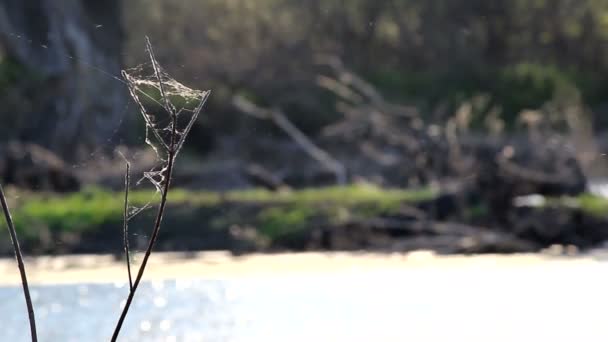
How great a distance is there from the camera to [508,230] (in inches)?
375

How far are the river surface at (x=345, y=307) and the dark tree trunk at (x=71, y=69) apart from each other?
652cm

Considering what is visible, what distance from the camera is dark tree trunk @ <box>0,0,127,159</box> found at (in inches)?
561

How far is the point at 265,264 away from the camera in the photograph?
8789 millimetres

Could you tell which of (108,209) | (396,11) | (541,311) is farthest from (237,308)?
(396,11)

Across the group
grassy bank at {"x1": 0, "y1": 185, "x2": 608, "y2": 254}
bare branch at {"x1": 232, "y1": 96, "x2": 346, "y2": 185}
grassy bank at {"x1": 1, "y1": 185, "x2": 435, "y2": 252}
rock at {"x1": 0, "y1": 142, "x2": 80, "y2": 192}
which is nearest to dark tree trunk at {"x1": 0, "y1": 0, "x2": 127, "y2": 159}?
rock at {"x1": 0, "y1": 142, "x2": 80, "y2": 192}

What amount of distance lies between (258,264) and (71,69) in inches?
259

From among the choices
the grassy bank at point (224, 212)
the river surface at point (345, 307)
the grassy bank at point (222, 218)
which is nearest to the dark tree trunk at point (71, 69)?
the grassy bank at point (224, 212)

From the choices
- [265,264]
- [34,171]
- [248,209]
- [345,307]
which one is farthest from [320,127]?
[345,307]

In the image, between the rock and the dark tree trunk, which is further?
the dark tree trunk

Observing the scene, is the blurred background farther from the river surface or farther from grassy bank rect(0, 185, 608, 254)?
the river surface

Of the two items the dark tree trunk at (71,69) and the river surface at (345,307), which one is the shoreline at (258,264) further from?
the dark tree trunk at (71,69)

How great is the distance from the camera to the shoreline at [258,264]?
8.34 m

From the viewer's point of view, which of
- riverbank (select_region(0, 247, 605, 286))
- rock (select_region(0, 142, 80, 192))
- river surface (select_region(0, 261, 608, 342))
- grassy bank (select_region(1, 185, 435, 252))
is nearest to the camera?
river surface (select_region(0, 261, 608, 342))

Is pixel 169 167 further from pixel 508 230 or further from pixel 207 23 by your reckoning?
pixel 207 23
